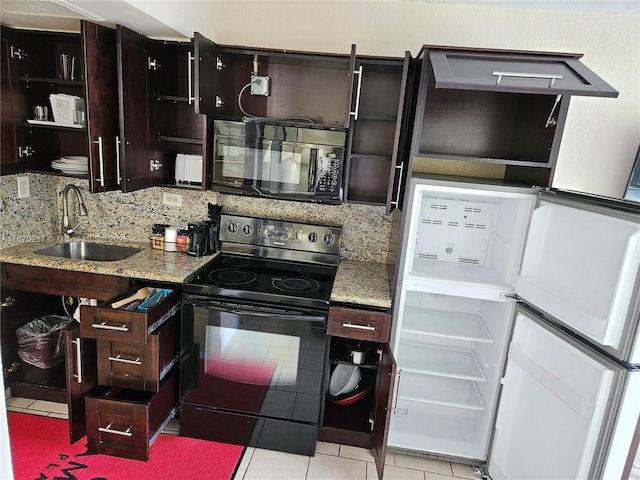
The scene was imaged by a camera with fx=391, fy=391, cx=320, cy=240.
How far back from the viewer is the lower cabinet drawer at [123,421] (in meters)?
1.77

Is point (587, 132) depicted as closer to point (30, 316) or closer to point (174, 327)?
point (174, 327)

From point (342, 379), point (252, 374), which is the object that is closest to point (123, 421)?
point (252, 374)

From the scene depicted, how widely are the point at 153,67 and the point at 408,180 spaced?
4.90ft

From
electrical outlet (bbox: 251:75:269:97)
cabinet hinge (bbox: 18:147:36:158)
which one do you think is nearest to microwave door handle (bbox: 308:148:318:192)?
electrical outlet (bbox: 251:75:269:97)

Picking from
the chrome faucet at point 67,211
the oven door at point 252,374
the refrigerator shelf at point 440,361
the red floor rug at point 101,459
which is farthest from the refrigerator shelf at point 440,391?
the chrome faucet at point 67,211

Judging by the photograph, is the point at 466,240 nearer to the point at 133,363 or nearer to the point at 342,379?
the point at 342,379

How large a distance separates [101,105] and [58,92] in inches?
27.0

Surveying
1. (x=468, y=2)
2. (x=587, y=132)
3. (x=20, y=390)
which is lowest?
(x=20, y=390)

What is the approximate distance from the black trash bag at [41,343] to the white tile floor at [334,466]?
276 mm

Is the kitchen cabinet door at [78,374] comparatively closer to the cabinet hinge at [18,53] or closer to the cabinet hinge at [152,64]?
the cabinet hinge at [152,64]

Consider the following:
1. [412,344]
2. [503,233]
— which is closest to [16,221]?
[412,344]

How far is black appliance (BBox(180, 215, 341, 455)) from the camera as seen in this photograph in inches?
75.5

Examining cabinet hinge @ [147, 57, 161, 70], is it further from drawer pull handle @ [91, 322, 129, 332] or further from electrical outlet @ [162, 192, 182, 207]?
drawer pull handle @ [91, 322, 129, 332]

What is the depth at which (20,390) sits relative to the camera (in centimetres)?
229
